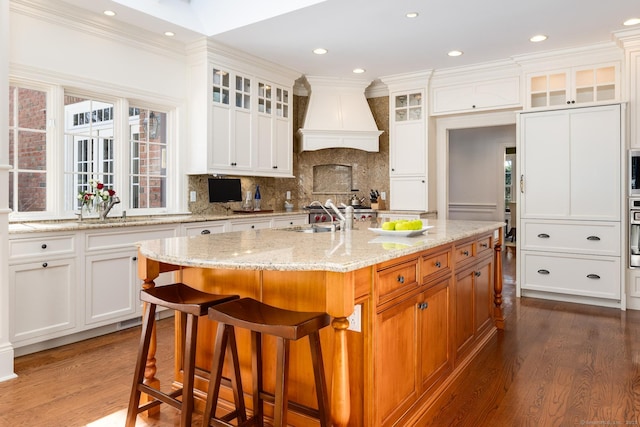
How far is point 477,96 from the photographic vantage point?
5.40 metres

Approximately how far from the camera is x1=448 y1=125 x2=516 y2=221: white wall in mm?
8547

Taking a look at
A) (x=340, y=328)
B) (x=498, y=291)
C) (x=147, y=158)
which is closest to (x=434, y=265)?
(x=340, y=328)

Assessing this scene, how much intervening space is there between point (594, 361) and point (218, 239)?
2661 mm

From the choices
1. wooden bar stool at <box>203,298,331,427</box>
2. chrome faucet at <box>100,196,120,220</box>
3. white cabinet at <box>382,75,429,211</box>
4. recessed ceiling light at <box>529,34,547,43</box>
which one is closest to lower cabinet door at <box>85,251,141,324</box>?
chrome faucet at <box>100,196,120,220</box>

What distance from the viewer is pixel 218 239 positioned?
2477 mm

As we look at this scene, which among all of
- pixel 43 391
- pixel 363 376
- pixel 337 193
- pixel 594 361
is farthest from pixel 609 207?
pixel 43 391

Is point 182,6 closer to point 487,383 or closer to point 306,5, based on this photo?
point 306,5

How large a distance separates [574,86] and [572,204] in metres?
1.29

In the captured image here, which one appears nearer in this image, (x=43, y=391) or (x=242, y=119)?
(x=43, y=391)

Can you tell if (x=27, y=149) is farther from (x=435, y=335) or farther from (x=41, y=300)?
(x=435, y=335)

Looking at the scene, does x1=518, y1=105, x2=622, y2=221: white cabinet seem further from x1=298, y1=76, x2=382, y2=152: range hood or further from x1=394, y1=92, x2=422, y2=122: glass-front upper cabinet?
x1=298, y1=76, x2=382, y2=152: range hood

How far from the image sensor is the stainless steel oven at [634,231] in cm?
428

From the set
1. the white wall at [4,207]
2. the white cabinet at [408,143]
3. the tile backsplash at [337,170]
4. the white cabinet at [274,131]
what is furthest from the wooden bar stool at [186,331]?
the white cabinet at [408,143]

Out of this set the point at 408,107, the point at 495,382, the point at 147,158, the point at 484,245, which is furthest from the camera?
the point at 408,107
